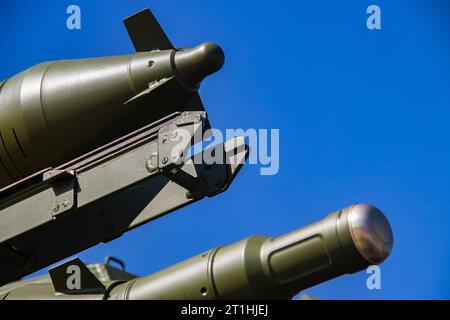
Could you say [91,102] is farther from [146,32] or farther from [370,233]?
[370,233]

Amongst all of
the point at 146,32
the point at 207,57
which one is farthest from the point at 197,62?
the point at 146,32

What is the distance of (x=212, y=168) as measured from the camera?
6.36 meters

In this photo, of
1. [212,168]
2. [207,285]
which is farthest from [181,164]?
[207,285]

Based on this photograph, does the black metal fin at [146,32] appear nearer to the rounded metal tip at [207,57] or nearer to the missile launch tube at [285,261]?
the rounded metal tip at [207,57]

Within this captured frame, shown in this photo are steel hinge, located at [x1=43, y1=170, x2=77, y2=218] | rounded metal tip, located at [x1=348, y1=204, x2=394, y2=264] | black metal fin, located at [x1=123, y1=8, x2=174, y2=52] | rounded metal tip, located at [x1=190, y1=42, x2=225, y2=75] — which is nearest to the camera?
rounded metal tip, located at [x1=348, y1=204, x2=394, y2=264]

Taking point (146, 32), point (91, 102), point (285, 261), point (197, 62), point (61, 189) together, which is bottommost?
point (285, 261)

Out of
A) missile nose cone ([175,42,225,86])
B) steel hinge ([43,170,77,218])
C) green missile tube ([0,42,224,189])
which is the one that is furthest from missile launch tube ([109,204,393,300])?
missile nose cone ([175,42,225,86])

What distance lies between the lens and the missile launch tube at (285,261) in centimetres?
518

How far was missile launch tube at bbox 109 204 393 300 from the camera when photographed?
5176 millimetres

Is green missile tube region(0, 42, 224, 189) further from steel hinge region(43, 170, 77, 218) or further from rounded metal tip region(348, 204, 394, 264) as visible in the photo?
rounded metal tip region(348, 204, 394, 264)

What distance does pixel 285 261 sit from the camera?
17.6 ft

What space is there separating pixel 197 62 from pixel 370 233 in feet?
6.82

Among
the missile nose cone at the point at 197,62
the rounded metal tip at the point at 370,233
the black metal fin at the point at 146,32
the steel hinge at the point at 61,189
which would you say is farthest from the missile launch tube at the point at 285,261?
the black metal fin at the point at 146,32
